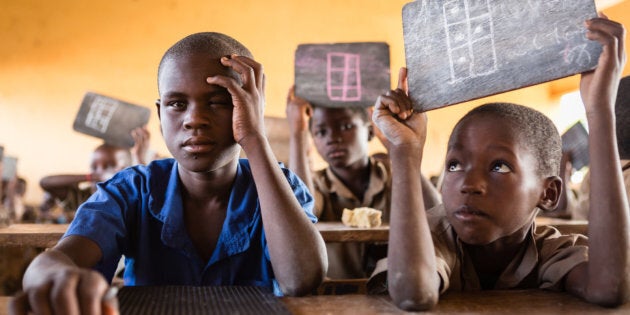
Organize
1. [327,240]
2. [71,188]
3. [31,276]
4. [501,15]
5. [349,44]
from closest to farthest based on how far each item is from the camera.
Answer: [31,276], [501,15], [327,240], [349,44], [71,188]

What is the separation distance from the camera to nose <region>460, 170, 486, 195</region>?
3.67ft

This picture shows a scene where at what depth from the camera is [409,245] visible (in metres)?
1.02

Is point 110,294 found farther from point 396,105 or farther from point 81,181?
point 81,181

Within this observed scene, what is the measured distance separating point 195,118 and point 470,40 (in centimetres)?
60

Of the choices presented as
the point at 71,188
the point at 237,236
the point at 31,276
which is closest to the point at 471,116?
the point at 237,236

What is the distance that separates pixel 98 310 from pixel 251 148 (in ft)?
1.92

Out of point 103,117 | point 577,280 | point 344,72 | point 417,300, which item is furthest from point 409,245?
point 103,117

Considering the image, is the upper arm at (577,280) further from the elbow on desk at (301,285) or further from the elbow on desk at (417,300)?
the elbow on desk at (301,285)

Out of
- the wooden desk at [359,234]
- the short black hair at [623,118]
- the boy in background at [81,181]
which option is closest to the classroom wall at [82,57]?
the boy in background at [81,181]

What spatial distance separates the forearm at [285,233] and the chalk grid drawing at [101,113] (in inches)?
61.9

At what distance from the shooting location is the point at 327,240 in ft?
6.02

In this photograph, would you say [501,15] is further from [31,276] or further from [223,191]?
[31,276]

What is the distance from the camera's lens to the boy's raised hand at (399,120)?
1.11m

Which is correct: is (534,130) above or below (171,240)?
above
